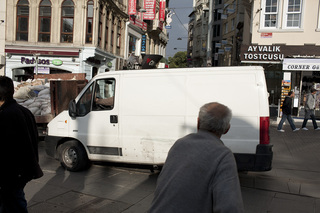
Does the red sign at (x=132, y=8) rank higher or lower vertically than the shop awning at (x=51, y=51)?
higher

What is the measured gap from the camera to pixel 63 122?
6.61 meters

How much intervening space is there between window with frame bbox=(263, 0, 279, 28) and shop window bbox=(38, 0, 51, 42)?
15971 mm

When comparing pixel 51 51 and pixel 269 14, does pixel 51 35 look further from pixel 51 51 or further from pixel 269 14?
pixel 269 14

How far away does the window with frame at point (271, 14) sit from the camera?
17734mm

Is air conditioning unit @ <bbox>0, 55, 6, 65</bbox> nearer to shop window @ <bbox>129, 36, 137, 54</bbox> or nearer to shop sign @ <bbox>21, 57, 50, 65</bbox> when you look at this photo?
shop sign @ <bbox>21, 57, 50, 65</bbox>

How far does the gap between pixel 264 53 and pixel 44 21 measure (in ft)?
55.0

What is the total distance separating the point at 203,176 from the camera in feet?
6.15

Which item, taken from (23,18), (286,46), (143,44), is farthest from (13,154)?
(143,44)

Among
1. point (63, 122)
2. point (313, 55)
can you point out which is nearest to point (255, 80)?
point (63, 122)

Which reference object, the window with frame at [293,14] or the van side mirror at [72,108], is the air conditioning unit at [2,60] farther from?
the window with frame at [293,14]

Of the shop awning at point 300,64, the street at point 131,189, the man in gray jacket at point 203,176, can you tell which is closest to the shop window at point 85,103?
the street at point 131,189

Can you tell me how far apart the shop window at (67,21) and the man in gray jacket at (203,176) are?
76.5 feet

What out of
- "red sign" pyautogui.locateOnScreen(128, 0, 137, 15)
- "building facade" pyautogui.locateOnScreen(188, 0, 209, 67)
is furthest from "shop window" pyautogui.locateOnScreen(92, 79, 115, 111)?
"building facade" pyautogui.locateOnScreen(188, 0, 209, 67)

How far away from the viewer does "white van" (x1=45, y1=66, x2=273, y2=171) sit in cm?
527
